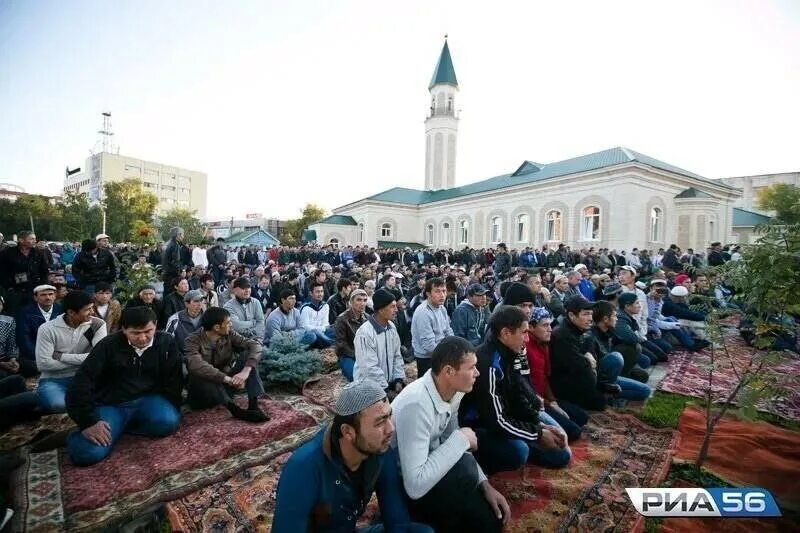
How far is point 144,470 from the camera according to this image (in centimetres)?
321

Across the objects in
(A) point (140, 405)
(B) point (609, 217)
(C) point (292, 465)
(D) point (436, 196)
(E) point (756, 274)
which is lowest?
(A) point (140, 405)

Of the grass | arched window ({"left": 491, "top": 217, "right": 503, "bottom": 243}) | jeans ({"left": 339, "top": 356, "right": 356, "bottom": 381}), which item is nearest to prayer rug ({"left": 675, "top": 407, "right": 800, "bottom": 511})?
the grass

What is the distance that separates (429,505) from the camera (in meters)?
2.34

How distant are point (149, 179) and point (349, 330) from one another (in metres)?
83.5

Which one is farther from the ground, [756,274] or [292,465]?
[756,274]

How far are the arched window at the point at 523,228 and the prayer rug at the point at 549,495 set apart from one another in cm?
2453

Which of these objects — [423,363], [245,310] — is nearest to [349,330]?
[423,363]

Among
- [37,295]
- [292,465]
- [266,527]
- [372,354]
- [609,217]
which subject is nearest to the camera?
[292,465]

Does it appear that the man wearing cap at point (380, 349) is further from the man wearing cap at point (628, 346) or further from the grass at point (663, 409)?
the man wearing cap at point (628, 346)

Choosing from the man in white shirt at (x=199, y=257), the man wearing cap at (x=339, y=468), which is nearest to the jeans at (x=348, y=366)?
the man wearing cap at (x=339, y=468)

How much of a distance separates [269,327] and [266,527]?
4360 millimetres

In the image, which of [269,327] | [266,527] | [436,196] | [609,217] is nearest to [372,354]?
[266,527]

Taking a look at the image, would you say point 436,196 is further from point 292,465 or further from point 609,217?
point 292,465

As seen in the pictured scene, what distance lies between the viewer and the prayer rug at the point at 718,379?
16.1ft
